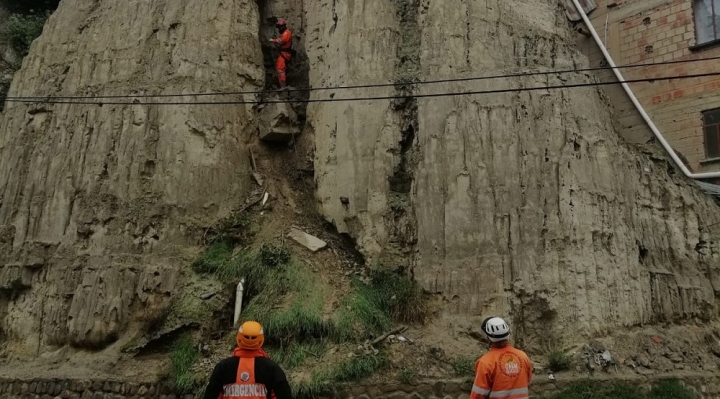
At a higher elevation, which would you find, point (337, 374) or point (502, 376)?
point (502, 376)

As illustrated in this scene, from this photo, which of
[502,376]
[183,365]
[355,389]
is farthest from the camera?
[183,365]

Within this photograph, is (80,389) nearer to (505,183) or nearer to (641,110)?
(505,183)

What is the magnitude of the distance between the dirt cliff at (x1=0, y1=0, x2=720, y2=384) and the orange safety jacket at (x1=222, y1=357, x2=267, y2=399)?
541 centimetres

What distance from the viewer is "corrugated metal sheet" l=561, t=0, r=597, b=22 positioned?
1444 centimetres

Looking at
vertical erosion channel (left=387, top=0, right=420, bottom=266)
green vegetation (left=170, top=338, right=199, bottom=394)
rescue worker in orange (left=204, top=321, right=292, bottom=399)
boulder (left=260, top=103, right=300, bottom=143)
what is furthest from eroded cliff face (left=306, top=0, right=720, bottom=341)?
rescue worker in orange (left=204, top=321, right=292, bottom=399)

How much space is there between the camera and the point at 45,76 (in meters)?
13.8

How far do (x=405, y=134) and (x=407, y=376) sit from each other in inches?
178

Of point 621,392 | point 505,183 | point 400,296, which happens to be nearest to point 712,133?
point 505,183

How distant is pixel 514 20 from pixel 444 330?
19.8 ft

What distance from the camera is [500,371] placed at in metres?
5.23

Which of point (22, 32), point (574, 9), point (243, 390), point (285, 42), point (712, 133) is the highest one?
point (22, 32)

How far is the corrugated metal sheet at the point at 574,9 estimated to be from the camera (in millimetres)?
14440

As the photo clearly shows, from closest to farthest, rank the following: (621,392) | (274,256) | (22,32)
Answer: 1. (621,392)
2. (274,256)
3. (22,32)

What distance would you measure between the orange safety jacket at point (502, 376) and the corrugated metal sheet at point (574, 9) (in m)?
11.2
